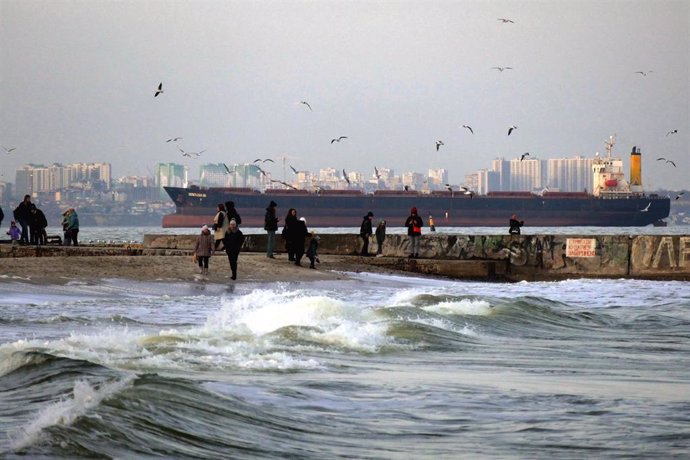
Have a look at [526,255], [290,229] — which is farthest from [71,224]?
[526,255]

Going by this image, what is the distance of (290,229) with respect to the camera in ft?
69.7

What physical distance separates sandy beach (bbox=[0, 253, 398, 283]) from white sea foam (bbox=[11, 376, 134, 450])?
10033mm

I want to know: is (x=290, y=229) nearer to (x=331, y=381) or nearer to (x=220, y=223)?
(x=220, y=223)

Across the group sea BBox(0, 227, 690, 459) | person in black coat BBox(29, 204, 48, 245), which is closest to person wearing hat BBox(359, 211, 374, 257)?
person in black coat BBox(29, 204, 48, 245)

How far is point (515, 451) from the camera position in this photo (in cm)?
605

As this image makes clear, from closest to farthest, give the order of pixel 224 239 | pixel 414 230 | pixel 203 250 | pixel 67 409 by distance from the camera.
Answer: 1. pixel 67 409
2. pixel 224 239
3. pixel 203 250
4. pixel 414 230

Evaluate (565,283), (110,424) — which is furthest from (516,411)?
(565,283)

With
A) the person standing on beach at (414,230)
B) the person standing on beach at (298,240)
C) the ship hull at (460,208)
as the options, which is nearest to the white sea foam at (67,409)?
the person standing on beach at (298,240)

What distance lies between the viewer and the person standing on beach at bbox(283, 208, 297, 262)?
20.9 metres

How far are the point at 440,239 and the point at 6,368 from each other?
18.5 metres

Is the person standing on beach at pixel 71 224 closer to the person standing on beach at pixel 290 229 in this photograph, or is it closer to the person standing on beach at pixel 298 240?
the person standing on beach at pixel 290 229

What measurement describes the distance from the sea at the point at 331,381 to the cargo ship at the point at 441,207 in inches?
3714

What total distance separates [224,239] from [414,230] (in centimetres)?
628

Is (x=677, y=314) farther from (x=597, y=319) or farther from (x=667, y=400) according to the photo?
(x=667, y=400)
